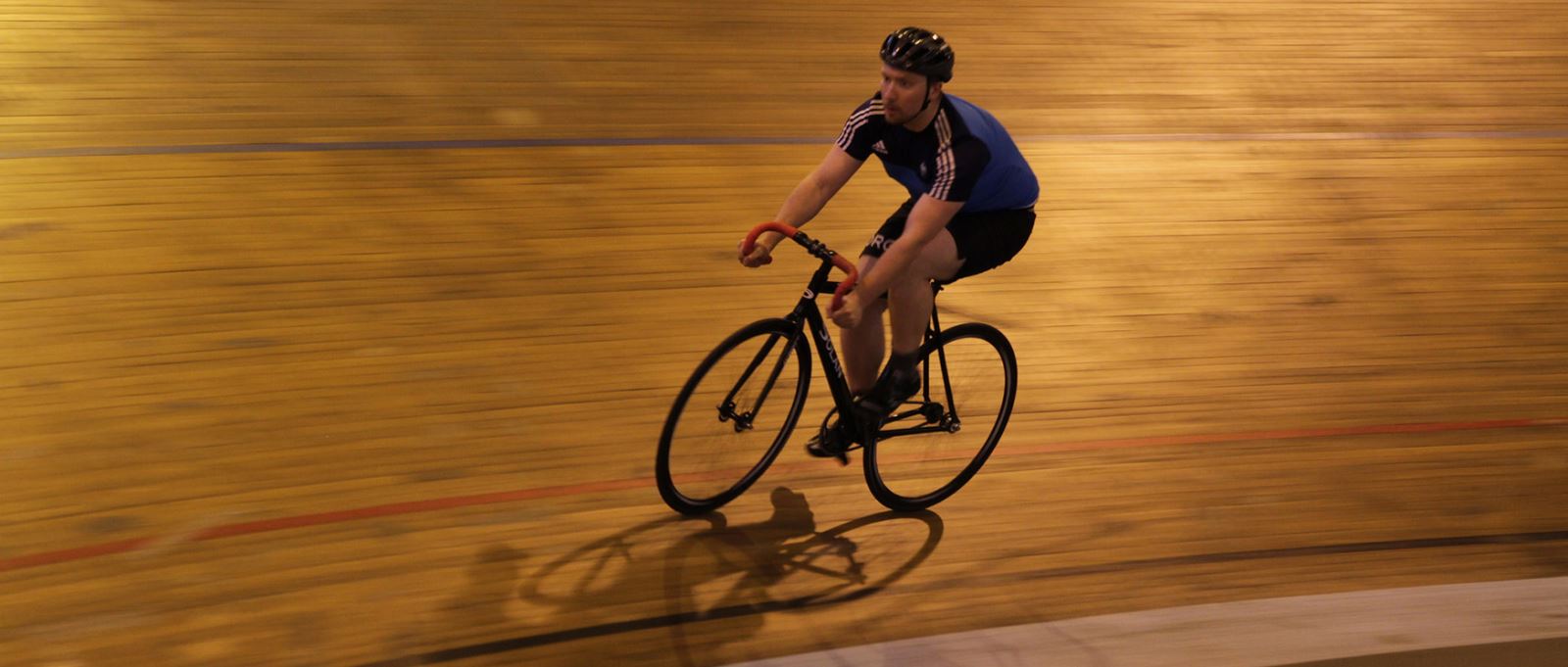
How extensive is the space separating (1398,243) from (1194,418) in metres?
1.58

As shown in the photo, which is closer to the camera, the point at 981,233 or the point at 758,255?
the point at 758,255

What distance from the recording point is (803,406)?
10.7ft

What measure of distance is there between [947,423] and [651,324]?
1024 mm

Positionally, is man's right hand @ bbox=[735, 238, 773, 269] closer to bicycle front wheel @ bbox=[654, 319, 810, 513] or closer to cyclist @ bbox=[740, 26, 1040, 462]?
cyclist @ bbox=[740, 26, 1040, 462]

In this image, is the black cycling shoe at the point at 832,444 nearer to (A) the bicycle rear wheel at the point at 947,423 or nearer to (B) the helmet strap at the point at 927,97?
(A) the bicycle rear wheel at the point at 947,423

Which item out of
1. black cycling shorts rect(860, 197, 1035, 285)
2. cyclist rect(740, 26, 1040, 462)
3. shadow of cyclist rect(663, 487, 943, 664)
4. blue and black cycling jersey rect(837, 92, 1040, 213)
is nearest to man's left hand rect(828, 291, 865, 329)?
cyclist rect(740, 26, 1040, 462)

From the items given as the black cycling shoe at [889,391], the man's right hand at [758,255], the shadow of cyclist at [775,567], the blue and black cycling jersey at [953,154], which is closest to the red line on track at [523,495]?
the shadow of cyclist at [775,567]

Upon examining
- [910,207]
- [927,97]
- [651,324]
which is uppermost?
[927,97]

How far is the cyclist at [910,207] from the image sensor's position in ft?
8.74

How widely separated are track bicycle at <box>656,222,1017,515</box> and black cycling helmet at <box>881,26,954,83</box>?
411mm

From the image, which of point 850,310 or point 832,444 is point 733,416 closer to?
point 832,444

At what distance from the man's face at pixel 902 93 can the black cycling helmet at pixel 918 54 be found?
0.05 ft

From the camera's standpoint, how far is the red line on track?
9.03ft

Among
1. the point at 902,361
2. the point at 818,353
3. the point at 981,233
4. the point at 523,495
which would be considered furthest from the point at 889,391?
the point at 523,495
